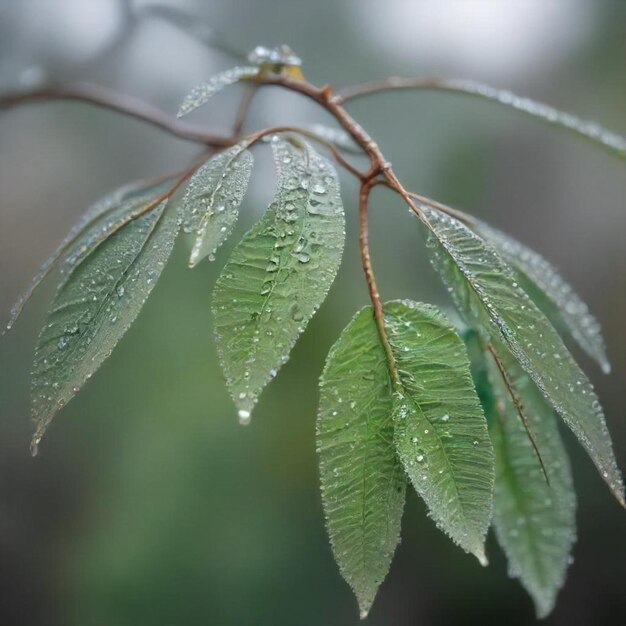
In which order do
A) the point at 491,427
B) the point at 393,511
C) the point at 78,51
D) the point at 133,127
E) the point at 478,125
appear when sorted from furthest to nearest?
the point at 478,125, the point at 133,127, the point at 78,51, the point at 491,427, the point at 393,511

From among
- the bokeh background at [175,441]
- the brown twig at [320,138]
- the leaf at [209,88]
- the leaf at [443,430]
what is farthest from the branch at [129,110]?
the bokeh background at [175,441]

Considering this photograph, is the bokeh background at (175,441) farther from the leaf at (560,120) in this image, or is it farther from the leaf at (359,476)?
the leaf at (359,476)

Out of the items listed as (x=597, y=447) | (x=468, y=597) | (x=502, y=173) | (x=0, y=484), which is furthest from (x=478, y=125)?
(x=597, y=447)

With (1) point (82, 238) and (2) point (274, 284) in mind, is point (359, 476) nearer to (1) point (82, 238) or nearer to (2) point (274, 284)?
(2) point (274, 284)

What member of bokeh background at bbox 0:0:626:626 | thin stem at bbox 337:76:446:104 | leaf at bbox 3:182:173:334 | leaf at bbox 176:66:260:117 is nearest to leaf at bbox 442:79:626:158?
thin stem at bbox 337:76:446:104

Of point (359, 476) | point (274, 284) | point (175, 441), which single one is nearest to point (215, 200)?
point (274, 284)

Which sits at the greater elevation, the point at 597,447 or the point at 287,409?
the point at 287,409

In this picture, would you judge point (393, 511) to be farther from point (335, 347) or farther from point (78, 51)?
point (78, 51)

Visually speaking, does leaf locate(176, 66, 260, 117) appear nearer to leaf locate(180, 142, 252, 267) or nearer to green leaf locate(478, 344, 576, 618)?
leaf locate(180, 142, 252, 267)

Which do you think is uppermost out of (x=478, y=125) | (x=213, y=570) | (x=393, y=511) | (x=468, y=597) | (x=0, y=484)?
(x=478, y=125)

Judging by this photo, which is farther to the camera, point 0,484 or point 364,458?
point 0,484
